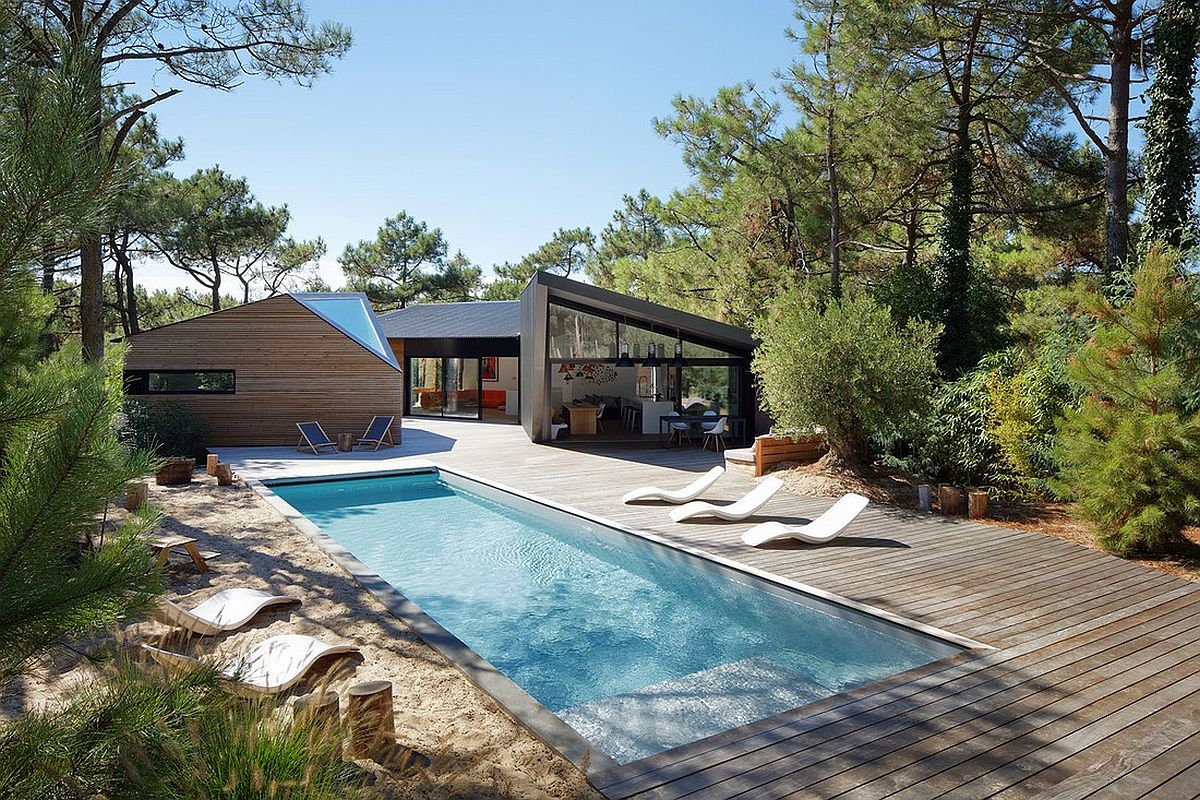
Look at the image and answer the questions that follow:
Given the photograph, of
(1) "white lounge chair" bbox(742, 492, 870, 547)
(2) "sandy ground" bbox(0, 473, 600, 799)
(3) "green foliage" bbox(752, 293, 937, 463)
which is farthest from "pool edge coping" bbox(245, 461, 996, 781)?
(3) "green foliage" bbox(752, 293, 937, 463)

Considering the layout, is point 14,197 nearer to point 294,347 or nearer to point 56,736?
point 56,736

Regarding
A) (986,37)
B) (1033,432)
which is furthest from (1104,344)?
(986,37)

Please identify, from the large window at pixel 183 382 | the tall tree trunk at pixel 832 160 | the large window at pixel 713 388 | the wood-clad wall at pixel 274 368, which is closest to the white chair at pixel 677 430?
the large window at pixel 713 388

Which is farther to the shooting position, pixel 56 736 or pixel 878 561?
pixel 878 561

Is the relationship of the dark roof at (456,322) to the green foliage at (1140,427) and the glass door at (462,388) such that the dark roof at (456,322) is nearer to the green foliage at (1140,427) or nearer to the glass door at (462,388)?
the glass door at (462,388)

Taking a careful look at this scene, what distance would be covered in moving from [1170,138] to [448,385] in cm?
1909

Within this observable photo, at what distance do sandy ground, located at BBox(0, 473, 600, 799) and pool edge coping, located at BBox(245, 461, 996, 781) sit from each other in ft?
0.18

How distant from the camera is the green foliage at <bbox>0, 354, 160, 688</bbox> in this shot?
1.28 m

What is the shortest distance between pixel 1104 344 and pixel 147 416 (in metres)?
15.3

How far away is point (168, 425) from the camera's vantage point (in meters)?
14.1

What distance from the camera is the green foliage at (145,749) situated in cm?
138

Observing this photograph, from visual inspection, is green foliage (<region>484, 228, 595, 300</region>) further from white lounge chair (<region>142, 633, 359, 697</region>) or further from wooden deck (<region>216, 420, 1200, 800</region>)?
white lounge chair (<region>142, 633, 359, 697</region>)

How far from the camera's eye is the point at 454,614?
21.6 feet

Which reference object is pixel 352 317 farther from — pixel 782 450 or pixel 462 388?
pixel 782 450
